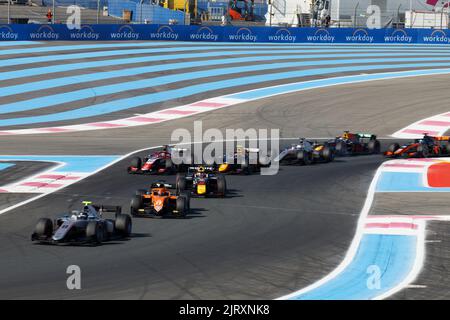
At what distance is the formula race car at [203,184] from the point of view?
960 inches

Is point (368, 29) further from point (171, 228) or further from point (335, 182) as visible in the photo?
point (171, 228)

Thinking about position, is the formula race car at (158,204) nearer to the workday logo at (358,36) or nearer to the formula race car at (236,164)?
the formula race car at (236,164)

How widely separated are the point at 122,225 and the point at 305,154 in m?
12.4

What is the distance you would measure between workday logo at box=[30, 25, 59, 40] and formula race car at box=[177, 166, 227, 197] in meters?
31.4

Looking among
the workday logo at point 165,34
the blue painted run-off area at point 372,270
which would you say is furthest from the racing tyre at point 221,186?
the workday logo at point 165,34

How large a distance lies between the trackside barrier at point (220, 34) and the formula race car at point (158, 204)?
33.8 metres

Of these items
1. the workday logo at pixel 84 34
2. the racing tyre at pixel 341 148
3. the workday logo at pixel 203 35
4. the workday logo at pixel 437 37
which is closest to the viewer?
the racing tyre at pixel 341 148

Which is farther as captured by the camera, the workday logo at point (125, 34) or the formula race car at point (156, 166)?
the workday logo at point (125, 34)

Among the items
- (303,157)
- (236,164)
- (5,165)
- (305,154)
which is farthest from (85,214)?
(305,154)

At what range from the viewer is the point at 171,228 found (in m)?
20.4

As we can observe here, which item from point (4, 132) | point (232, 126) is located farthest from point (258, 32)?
point (4, 132)

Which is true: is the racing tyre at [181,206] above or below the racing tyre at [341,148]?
below

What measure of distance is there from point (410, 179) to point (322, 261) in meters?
11.3

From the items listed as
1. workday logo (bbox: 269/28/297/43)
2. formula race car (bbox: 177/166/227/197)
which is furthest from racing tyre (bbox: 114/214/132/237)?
workday logo (bbox: 269/28/297/43)
